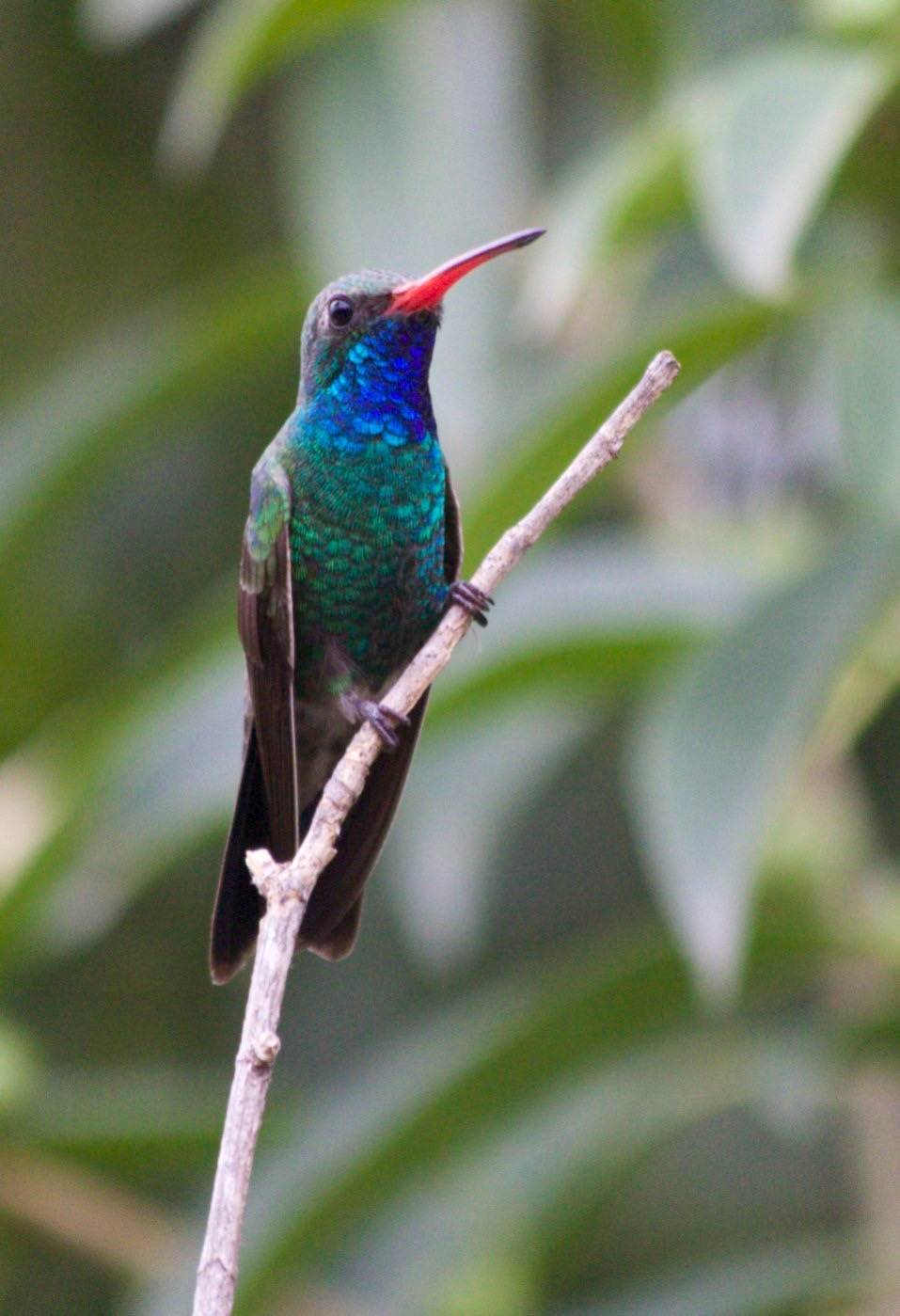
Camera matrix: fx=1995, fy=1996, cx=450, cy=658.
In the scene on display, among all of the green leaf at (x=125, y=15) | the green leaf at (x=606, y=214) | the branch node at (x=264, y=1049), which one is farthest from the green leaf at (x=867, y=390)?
the branch node at (x=264, y=1049)

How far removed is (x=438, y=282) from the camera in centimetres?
250

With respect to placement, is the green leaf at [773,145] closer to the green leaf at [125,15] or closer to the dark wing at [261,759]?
the dark wing at [261,759]

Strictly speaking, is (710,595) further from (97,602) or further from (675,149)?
(97,602)

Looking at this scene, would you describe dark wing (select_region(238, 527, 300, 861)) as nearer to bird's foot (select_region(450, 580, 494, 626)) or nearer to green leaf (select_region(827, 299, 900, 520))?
bird's foot (select_region(450, 580, 494, 626))

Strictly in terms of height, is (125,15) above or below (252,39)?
above

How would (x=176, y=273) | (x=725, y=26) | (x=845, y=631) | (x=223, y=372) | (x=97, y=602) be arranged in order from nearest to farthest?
(x=845, y=631) < (x=223, y=372) < (x=725, y=26) < (x=97, y=602) < (x=176, y=273)

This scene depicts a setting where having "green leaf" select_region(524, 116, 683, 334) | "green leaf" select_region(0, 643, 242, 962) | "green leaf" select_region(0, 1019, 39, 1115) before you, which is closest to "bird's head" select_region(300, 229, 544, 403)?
"green leaf" select_region(524, 116, 683, 334)

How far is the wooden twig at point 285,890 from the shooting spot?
1325 mm

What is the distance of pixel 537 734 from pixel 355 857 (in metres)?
1.42

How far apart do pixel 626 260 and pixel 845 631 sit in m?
1.35

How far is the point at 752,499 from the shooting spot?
13.1 feet

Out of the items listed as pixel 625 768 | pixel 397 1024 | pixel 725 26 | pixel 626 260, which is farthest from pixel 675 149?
pixel 397 1024

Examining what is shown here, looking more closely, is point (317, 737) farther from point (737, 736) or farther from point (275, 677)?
point (737, 736)

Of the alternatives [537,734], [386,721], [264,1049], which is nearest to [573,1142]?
[537,734]
